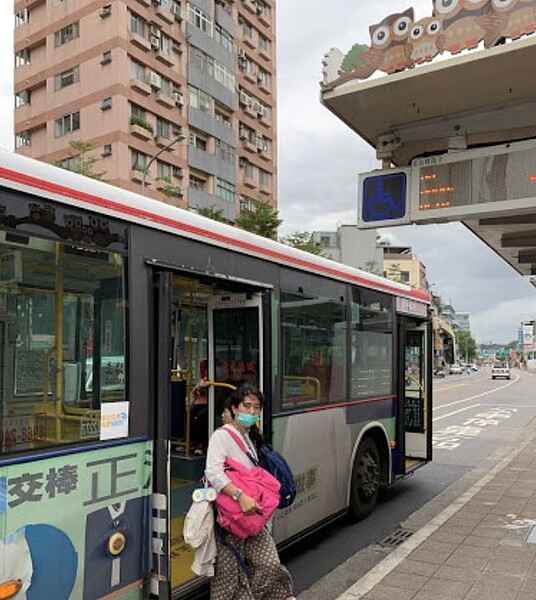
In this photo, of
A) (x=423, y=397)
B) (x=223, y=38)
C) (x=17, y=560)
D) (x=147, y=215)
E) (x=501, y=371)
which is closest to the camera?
(x=17, y=560)

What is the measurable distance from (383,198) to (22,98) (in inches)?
1548

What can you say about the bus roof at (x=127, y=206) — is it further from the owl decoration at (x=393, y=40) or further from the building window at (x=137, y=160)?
the building window at (x=137, y=160)

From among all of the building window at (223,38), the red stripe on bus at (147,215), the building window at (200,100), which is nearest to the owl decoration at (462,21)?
the red stripe on bus at (147,215)

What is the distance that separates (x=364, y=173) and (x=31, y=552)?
17.0 ft

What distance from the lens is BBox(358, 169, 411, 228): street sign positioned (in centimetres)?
672

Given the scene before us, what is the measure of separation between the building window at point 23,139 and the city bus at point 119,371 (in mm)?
38413

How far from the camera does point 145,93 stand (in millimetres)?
36875

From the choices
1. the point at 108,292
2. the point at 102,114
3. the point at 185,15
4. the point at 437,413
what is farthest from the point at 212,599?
the point at 185,15

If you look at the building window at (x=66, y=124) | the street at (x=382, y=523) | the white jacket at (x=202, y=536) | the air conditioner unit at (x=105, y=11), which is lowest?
the street at (x=382, y=523)

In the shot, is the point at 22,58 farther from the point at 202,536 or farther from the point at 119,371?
the point at 202,536

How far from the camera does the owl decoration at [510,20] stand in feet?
18.1

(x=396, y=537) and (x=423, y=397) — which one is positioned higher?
(x=423, y=397)

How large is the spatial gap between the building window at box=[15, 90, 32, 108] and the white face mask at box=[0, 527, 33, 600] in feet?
137

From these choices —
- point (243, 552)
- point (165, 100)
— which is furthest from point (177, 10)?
point (243, 552)
